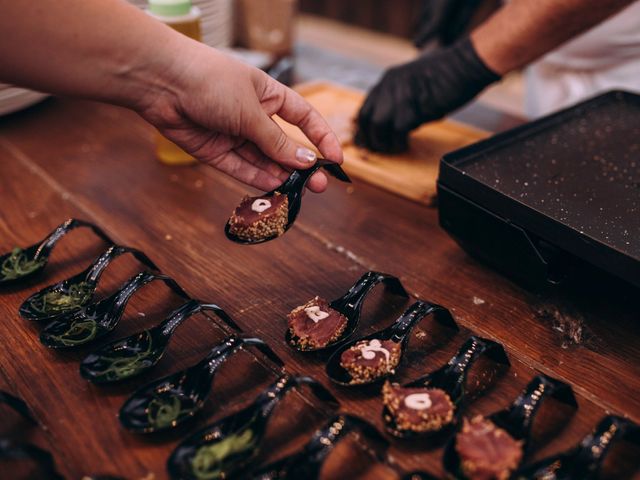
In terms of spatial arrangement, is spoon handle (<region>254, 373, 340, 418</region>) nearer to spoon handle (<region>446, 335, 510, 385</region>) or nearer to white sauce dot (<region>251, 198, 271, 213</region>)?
spoon handle (<region>446, 335, 510, 385</region>)

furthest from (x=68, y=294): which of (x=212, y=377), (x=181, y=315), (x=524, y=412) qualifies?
(x=524, y=412)

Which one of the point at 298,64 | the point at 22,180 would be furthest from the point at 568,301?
the point at 298,64

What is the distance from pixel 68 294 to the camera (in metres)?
0.91

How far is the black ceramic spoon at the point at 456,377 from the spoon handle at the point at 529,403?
51 millimetres

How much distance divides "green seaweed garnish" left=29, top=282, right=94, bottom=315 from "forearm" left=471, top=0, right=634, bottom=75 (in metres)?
0.97

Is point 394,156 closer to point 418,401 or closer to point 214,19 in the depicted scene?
point 214,19

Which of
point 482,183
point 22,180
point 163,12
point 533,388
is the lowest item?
point 22,180

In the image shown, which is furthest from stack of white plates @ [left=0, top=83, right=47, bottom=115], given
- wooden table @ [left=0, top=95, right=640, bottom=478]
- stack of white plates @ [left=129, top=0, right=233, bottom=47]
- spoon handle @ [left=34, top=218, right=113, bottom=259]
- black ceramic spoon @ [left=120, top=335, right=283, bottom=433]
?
black ceramic spoon @ [left=120, top=335, right=283, bottom=433]

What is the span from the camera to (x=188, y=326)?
2.86 feet

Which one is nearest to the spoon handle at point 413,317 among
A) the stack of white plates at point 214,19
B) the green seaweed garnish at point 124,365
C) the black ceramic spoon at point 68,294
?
the green seaweed garnish at point 124,365

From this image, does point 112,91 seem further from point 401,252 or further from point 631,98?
point 631,98

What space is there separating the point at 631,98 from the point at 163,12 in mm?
997

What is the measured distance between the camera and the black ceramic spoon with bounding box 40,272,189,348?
32.1 inches

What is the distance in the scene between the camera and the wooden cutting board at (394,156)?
1.26m
